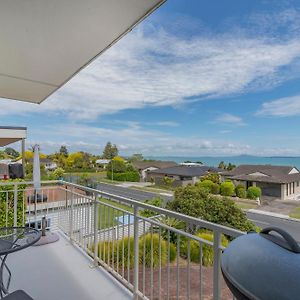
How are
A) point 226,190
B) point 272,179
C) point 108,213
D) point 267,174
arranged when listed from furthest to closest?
point 267,174, point 272,179, point 226,190, point 108,213

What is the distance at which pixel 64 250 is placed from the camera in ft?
11.9

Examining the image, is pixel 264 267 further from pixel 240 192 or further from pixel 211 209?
pixel 240 192

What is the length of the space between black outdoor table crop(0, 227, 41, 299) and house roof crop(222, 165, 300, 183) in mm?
40533

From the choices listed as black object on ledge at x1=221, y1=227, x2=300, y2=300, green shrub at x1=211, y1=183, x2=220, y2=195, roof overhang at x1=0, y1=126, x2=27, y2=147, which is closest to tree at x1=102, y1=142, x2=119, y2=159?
green shrub at x1=211, y1=183, x2=220, y2=195

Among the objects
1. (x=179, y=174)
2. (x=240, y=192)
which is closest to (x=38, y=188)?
(x=240, y=192)

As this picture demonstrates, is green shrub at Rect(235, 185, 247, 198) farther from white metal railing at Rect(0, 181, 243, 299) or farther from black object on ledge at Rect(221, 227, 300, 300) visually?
black object on ledge at Rect(221, 227, 300, 300)

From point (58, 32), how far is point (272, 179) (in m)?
41.6

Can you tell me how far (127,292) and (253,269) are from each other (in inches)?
81.7

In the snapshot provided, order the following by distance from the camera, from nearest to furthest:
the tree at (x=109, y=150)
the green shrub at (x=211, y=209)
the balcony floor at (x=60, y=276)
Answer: the balcony floor at (x=60, y=276), the green shrub at (x=211, y=209), the tree at (x=109, y=150)

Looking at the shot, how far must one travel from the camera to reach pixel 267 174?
40406 mm

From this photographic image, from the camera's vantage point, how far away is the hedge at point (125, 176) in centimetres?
4725

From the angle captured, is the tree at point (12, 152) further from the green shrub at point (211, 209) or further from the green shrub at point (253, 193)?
the green shrub at point (253, 193)

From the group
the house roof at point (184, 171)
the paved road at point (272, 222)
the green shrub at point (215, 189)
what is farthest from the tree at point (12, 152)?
the house roof at point (184, 171)

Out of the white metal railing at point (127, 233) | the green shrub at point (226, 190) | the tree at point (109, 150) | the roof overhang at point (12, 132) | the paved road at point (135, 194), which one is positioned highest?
the tree at point (109, 150)
